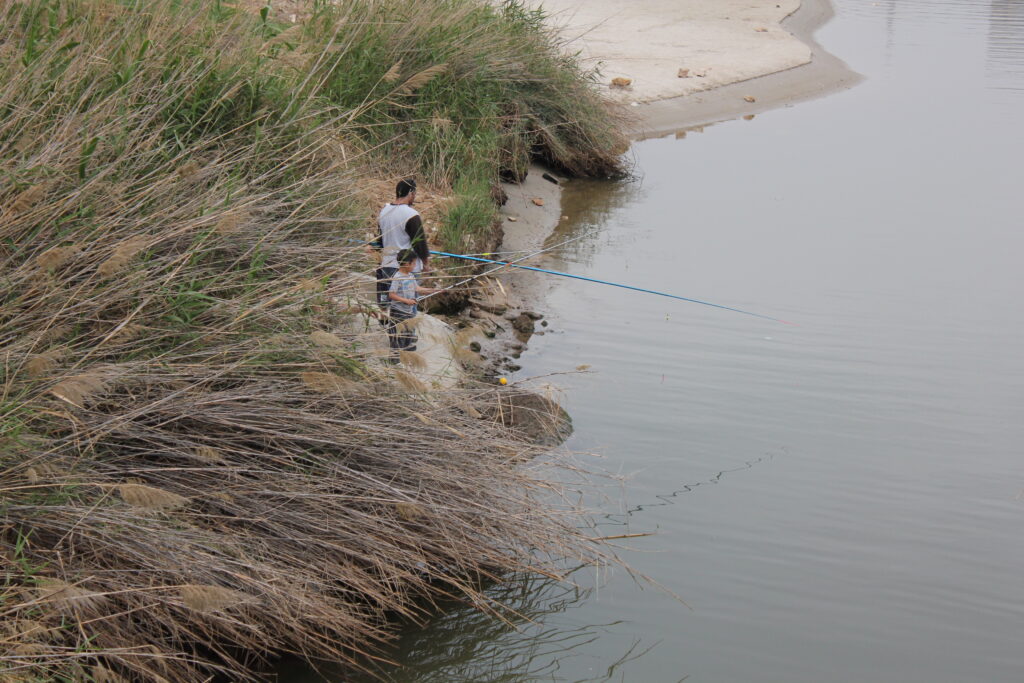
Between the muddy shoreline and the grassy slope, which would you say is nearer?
the grassy slope

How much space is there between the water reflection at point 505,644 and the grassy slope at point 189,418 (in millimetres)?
153

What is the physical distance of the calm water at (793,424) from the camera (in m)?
5.62

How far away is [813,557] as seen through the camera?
641cm

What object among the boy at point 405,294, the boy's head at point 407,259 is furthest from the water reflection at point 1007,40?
the boy at point 405,294

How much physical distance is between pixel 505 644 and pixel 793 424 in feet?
11.3

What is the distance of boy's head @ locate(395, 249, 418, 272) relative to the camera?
6082 mm

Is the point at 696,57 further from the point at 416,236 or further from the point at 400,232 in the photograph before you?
the point at 416,236

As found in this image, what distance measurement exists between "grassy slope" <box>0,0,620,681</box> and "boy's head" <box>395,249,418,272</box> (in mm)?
324

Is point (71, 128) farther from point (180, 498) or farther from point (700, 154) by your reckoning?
point (700, 154)

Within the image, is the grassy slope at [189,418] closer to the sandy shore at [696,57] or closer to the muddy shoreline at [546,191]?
the muddy shoreline at [546,191]

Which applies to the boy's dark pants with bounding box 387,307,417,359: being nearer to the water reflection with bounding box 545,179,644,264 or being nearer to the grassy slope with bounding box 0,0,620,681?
the grassy slope with bounding box 0,0,620,681

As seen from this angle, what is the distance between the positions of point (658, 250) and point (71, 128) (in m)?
8.08

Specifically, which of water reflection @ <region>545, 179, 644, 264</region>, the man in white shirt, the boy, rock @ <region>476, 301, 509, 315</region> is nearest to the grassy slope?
the boy

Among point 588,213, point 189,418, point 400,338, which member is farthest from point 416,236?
point 588,213
